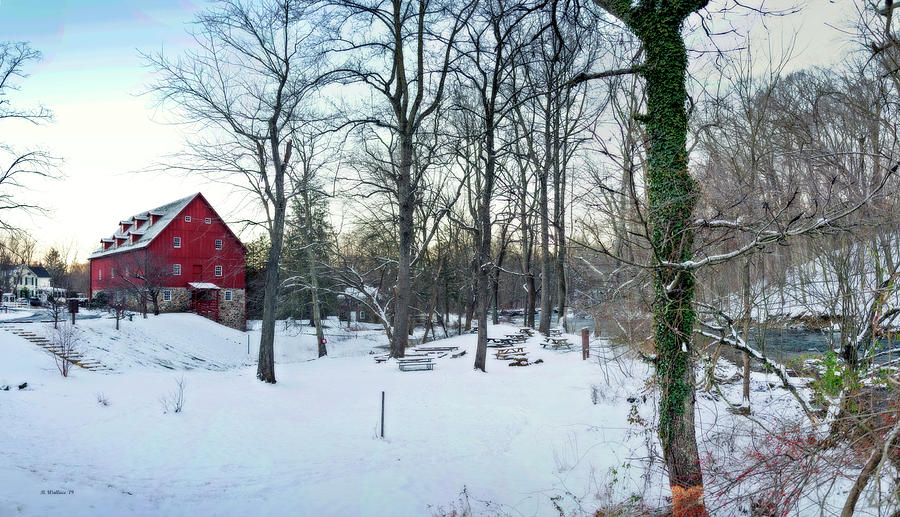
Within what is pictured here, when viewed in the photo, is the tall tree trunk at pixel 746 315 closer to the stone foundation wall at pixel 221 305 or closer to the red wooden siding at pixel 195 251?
the red wooden siding at pixel 195 251

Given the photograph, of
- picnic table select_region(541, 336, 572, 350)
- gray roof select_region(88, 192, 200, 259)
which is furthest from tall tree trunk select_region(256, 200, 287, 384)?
gray roof select_region(88, 192, 200, 259)

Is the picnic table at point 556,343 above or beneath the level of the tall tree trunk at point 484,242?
beneath

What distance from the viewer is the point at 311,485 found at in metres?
7.32

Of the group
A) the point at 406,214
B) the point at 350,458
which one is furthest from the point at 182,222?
the point at 350,458

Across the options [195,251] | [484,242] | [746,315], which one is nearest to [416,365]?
[484,242]

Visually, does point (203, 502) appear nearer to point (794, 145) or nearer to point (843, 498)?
point (843, 498)

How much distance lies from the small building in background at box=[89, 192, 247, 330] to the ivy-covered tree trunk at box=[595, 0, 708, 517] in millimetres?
28956

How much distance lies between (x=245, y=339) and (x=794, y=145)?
28.5 metres

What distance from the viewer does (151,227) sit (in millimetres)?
33812

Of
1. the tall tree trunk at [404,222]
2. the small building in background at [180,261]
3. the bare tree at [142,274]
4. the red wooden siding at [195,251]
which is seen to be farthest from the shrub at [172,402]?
the red wooden siding at [195,251]

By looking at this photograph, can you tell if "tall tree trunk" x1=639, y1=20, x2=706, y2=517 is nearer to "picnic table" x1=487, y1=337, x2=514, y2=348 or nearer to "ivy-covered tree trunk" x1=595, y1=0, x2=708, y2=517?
"ivy-covered tree trunk" x1=595, y1=0, x2=708, y2=517

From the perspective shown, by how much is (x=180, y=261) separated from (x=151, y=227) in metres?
3.75

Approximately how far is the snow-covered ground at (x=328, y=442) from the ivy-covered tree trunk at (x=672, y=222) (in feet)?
2.98

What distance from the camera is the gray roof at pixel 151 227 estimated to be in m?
31.9
